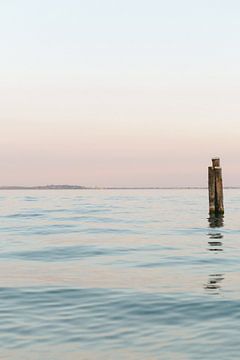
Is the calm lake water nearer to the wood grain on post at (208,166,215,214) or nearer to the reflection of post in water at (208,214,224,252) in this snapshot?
the reflection of post in water at (208,214,224,252)

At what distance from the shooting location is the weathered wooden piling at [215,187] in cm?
3000

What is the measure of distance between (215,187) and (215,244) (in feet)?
37.2

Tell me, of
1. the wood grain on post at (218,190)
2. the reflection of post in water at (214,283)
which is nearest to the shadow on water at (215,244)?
the reflection of post in water at (214,283)

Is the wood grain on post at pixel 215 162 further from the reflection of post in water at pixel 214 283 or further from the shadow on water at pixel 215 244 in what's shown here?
the reflection of post in water at pixel 214 283

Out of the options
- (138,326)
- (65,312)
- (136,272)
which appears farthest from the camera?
(136,272)

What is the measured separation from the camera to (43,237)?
2162 cm

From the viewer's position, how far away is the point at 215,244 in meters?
19.0

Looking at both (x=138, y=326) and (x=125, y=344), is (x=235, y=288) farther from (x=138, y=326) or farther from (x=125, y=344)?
(x=125, y=344)

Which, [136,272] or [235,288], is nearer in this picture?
[235,288]

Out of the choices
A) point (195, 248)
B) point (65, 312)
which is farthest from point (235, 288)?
point (195, 248)

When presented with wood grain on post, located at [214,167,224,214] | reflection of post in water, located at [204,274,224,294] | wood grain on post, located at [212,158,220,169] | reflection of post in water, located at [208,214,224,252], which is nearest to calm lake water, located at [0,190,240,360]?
reflection of post in water, located at [204,274,224,294]

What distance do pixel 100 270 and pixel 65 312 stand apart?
446 cm

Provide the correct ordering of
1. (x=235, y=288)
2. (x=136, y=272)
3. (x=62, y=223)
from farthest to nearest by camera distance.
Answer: (x=62, y=223), (x=136, y=272), (x=235, y=288)

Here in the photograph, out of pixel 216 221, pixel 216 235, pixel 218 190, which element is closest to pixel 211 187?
pixel 218 190
